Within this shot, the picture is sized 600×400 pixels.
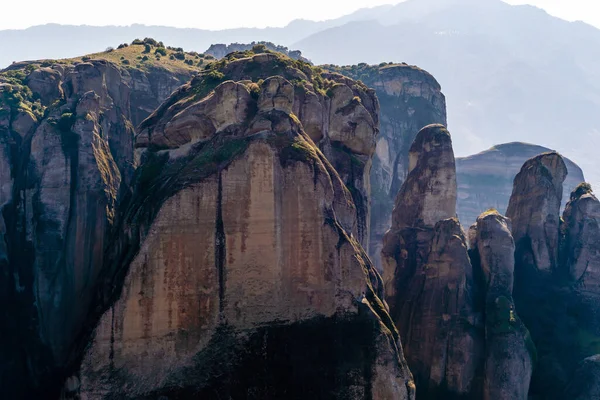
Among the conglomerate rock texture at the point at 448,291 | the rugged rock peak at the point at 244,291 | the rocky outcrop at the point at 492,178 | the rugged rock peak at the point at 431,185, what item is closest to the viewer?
the rugged rock peak at the point at 244,291

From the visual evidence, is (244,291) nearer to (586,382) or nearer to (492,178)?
(586,382)

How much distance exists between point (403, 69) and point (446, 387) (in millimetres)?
68861

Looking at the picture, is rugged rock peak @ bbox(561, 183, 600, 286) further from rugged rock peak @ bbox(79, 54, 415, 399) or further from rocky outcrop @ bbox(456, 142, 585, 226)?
rocky outcrop @ bbox(456, 142, 585, 226)

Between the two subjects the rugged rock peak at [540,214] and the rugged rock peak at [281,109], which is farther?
the rugged rock peak at [540,214]

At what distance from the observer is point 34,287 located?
4953 centimetres

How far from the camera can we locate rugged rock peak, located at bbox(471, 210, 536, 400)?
39750 mm

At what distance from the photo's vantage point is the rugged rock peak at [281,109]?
34969 millimetres

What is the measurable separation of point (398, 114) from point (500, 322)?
206 ft

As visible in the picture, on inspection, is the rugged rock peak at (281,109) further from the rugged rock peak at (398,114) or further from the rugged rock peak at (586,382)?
the rugged rock peak at (398,114)

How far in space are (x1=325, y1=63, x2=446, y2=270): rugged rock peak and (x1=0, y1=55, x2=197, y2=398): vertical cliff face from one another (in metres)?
44.4

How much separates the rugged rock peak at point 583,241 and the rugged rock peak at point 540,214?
36.8 inches

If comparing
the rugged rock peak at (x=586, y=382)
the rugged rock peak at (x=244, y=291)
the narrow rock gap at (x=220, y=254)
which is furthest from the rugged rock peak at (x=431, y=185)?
the narrow rock gap at (x=220, y=254)

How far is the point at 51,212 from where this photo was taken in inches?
2019

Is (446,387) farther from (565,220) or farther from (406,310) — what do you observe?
(565,220)
